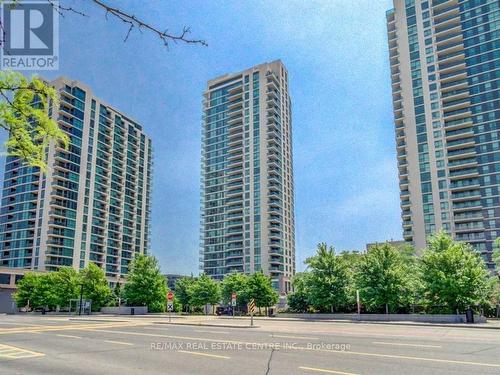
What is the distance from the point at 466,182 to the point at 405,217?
14909mm

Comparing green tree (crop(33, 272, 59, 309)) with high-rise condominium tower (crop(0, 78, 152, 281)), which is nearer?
green tree (crop(33, 272, 59, 309))

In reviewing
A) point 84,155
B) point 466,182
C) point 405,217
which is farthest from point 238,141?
point 466,182

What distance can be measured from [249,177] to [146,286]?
64962 millimetres

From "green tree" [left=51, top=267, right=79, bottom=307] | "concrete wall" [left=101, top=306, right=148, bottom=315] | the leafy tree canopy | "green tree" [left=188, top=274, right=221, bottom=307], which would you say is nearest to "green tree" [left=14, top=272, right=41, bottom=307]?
"green tree" [left=51, top=267, right=79, bottom=307]

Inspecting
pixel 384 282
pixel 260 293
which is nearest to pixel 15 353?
pixel 384 282

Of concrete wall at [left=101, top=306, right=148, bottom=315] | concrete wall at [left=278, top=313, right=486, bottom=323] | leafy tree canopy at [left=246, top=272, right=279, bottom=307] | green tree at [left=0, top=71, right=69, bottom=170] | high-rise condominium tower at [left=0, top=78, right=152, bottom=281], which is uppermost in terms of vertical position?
high-rise condominium tower at [left=0, top=78, right=152, bottom=281]

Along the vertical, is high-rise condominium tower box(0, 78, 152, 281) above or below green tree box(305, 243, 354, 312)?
above

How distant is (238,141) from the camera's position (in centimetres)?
12156

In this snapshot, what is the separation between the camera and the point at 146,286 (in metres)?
55.9

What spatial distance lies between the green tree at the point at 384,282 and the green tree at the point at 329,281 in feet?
10.8

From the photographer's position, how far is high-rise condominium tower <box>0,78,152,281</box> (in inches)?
3625

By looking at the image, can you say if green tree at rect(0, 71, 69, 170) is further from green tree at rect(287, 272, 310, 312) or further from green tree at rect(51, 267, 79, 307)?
green tree at rect(51, 267, 79, 307)

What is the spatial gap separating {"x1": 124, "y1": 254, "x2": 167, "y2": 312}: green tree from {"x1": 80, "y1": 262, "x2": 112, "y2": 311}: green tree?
640 cm

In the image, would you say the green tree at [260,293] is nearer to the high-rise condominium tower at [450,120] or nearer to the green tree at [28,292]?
the green tree at [28,292]
